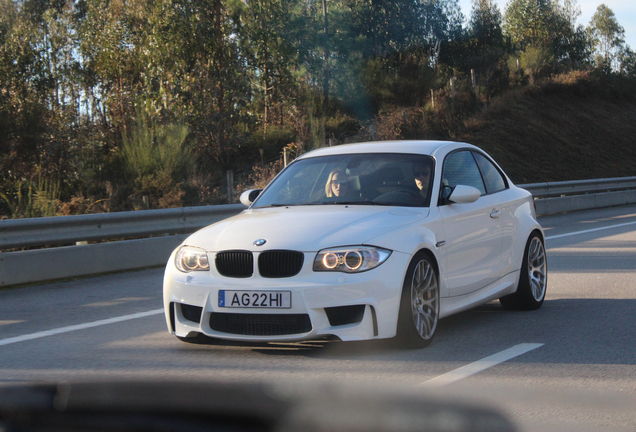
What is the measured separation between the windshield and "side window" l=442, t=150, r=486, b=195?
0.23m

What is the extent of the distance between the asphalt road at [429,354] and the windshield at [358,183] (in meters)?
1.15

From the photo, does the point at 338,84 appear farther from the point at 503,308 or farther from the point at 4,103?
the point at 503,308

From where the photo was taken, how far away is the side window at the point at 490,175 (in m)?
7.13

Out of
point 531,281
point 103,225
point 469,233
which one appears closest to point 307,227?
point 469,233

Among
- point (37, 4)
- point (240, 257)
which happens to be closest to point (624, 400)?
point (240, 257)

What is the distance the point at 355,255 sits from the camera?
16.9 ft

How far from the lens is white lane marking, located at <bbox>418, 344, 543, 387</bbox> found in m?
4.52

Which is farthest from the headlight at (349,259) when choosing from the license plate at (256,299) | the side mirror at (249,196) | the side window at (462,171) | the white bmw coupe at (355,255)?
the side mirror at (249,196)

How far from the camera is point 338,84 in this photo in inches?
1826

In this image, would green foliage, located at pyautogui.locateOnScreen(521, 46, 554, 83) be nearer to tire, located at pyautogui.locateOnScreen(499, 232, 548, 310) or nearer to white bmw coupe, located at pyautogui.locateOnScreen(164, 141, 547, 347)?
tire, located at pyautogui.locateOnScreen(499, 232, 548, 310)

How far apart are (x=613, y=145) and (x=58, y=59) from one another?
28.4 meters

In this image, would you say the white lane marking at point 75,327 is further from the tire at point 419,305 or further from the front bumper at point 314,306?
the tire at point 419,305

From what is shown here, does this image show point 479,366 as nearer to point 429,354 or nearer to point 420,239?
point 429,354

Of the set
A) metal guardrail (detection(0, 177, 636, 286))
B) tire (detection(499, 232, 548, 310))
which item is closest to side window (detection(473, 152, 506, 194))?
tire (detection(499, 232, 548, 310))
